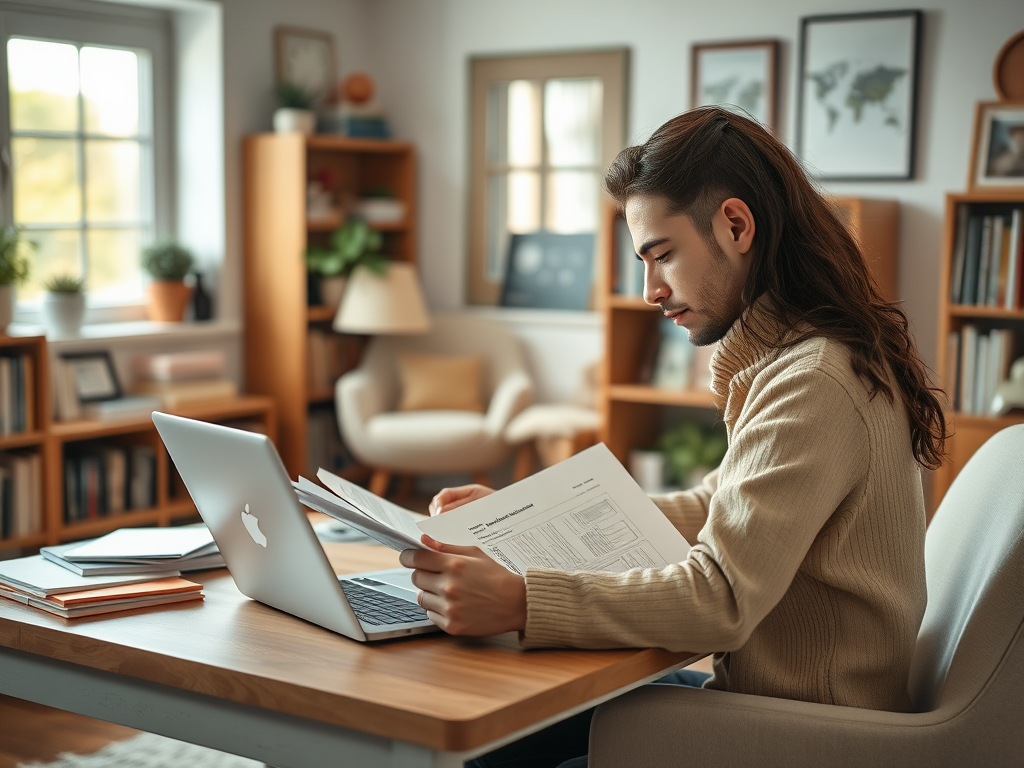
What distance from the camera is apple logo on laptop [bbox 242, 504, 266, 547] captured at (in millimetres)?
1459

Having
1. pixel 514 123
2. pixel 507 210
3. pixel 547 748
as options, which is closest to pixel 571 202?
pixel 507 210

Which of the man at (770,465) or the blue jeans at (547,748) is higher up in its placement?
the man at (770,465)

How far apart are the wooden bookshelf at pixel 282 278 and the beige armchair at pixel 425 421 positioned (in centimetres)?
21

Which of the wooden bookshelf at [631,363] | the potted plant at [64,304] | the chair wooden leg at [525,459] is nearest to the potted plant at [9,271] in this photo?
the potted plant at [64,304]

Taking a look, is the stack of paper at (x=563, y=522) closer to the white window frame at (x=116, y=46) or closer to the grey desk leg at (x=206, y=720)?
the grey desk leg at (x=206, y=720)

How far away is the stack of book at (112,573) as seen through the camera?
5.02 feet

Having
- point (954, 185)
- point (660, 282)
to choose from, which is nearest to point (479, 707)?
point (660, 282)

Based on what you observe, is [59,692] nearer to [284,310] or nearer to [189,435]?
[189,435]

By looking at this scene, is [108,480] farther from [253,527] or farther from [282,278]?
[253,527]

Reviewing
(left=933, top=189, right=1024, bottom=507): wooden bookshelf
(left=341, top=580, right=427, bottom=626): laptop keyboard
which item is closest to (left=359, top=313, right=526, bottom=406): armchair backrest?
(left=933, top=189, right=1024, bottom=507): wooden bookshelf

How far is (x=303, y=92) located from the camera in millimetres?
5250

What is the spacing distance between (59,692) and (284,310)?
12.3ft

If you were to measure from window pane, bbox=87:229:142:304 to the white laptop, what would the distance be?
3579 millimetres

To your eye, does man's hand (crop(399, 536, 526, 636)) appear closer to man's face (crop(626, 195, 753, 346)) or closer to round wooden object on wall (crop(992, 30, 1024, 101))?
man's face (crop(626, 195, 753, 346))
